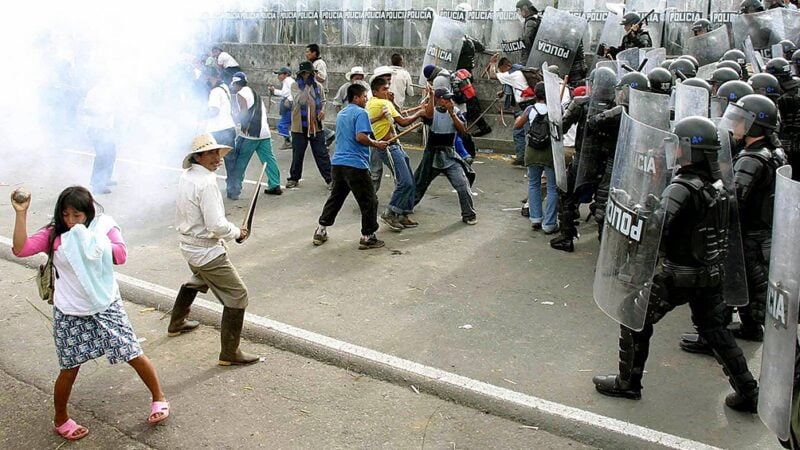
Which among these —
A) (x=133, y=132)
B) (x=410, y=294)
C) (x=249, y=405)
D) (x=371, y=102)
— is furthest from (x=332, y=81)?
(x=249, y=405)

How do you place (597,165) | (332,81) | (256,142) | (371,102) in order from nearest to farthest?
(597,165)
(371,102)
(256,142)
(332,81)

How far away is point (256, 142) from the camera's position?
949 centimetres

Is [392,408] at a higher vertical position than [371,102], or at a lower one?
lower

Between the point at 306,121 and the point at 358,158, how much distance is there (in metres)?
2.66

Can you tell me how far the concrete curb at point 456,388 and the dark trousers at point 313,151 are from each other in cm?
416

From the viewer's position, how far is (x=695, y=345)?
5.24m

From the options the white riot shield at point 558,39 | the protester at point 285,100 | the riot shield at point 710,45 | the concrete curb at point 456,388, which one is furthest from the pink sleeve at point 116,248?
the protester at point 285,100

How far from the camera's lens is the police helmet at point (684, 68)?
748 centimetres

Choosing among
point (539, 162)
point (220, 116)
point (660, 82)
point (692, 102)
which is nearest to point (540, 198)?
point (539, 162)

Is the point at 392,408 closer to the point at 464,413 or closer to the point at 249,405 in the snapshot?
the point at 464,413

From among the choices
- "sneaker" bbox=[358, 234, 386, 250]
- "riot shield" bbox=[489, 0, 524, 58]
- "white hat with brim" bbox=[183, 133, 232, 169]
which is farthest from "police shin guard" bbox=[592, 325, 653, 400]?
"riot shield" bbox=[489, 0, 524, 58]

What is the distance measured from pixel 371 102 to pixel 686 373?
4.43 m

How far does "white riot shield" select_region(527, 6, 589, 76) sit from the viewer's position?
10305 millimetres

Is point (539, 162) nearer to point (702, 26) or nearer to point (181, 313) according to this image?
point (702, 26)
